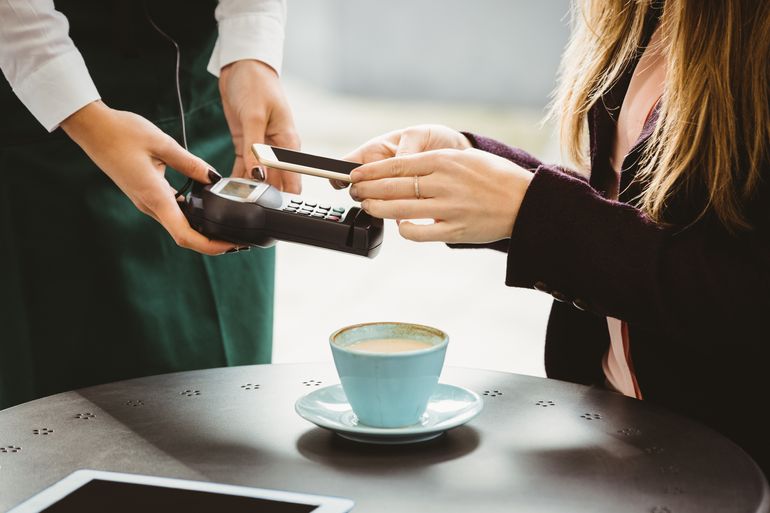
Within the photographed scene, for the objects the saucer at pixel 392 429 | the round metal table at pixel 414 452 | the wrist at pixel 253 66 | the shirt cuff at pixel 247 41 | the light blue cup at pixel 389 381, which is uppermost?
the shirt cuff at pixel 247 41

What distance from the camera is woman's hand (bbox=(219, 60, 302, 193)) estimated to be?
1232 millimetres

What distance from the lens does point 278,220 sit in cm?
96

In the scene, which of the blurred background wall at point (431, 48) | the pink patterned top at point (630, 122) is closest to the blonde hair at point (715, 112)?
the pink patterned top at point (630, 122)

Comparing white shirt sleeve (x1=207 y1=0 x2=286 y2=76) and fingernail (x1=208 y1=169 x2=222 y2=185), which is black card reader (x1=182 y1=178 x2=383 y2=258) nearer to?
fingernail (x1=208 y1=169 x2=222 y2=185)

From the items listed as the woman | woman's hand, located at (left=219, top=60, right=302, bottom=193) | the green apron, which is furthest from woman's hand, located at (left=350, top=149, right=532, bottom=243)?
the green apron

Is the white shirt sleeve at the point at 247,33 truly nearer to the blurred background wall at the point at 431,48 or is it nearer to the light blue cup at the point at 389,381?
the light blue cup at the point at 389,381

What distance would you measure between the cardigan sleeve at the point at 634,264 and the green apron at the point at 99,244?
0.62 metres

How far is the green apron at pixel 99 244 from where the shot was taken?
1.24 metres

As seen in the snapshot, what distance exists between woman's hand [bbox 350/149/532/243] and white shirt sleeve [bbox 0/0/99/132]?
0.37 m

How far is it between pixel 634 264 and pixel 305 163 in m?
0.33

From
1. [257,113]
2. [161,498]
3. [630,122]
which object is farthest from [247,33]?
[161,498]

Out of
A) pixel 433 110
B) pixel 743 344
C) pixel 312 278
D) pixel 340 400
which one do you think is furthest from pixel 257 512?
pixel 433 110

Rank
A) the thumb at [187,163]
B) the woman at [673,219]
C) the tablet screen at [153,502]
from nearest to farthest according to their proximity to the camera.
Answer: the tablet screen at [153,502] → the woman at [673,219] → the thumb at [187,163]

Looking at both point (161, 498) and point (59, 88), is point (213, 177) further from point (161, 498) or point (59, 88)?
point (161, 498)
